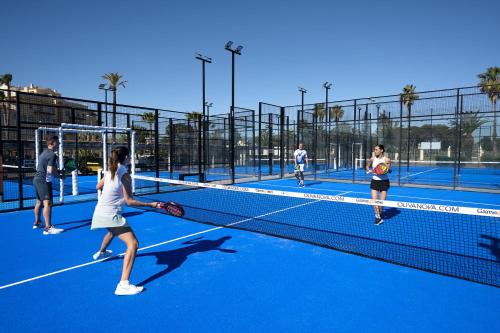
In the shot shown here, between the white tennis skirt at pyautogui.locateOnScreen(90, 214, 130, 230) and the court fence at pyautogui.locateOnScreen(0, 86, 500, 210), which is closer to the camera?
the white tennis skirt at pyautogui.locateOnScreen(90, 214, 130, 230)

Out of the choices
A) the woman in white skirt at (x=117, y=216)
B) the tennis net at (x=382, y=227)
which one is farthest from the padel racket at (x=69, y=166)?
the woman in white skirt at (x=117, y=216)

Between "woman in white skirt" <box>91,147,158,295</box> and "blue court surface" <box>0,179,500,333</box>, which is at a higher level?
"woman in white skirt" <box>91,147,158,295</box>

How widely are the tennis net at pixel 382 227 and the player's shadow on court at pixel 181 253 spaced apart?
1.34 meters

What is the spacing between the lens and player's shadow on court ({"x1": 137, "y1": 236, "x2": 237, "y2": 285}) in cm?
529

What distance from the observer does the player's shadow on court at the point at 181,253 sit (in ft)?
17.4

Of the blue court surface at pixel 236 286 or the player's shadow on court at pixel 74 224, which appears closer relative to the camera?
the blue court surface at pixel 236 286

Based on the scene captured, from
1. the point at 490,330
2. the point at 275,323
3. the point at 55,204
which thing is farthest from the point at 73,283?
the point at 55,204

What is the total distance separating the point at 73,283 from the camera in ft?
15.7

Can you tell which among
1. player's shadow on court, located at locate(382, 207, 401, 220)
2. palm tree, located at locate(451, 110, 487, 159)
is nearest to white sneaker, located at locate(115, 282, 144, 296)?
player's shadow on court, located at locate(382, 207, 401, 220)

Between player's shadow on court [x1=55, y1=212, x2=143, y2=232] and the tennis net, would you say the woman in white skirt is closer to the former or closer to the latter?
the tennis net

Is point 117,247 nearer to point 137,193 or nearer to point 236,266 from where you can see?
point 236,266

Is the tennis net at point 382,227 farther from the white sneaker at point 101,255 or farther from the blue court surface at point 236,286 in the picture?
the white sneaker at point 101,255

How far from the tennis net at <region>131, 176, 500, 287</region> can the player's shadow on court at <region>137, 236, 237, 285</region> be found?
52.7 inches

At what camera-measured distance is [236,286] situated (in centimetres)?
469
